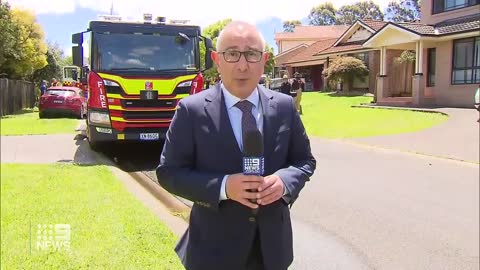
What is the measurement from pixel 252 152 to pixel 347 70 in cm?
3047

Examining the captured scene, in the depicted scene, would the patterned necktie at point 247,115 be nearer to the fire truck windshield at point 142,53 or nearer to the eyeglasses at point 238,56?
the eyeglasses at point 238,56

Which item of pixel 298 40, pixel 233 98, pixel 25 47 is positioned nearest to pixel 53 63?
pixel 25 47

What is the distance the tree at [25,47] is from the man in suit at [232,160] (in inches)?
882

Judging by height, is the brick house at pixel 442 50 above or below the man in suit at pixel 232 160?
above

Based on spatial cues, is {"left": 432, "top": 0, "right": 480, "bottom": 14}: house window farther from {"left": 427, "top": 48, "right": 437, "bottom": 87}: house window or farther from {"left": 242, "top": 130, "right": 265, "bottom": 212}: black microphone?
{"left": 242, "top": 130, "right": 265, "bottom": 212}: black microphone

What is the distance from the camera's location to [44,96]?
8.21 metres

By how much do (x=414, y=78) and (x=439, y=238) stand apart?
18.0m

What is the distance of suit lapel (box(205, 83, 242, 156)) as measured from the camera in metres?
2.23

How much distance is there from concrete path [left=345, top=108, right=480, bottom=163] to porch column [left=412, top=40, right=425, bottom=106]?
20.7 feet

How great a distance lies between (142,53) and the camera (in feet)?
32.1

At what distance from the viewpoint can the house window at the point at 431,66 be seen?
891 inches

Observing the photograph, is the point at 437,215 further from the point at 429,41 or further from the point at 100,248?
the point at 429,41

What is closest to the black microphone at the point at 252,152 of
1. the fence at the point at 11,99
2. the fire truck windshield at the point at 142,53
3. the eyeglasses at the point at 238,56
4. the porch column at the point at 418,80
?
the eyeglasses at the point at 238,56

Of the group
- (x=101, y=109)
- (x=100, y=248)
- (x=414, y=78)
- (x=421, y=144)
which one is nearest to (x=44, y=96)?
(x=101, y=109)
